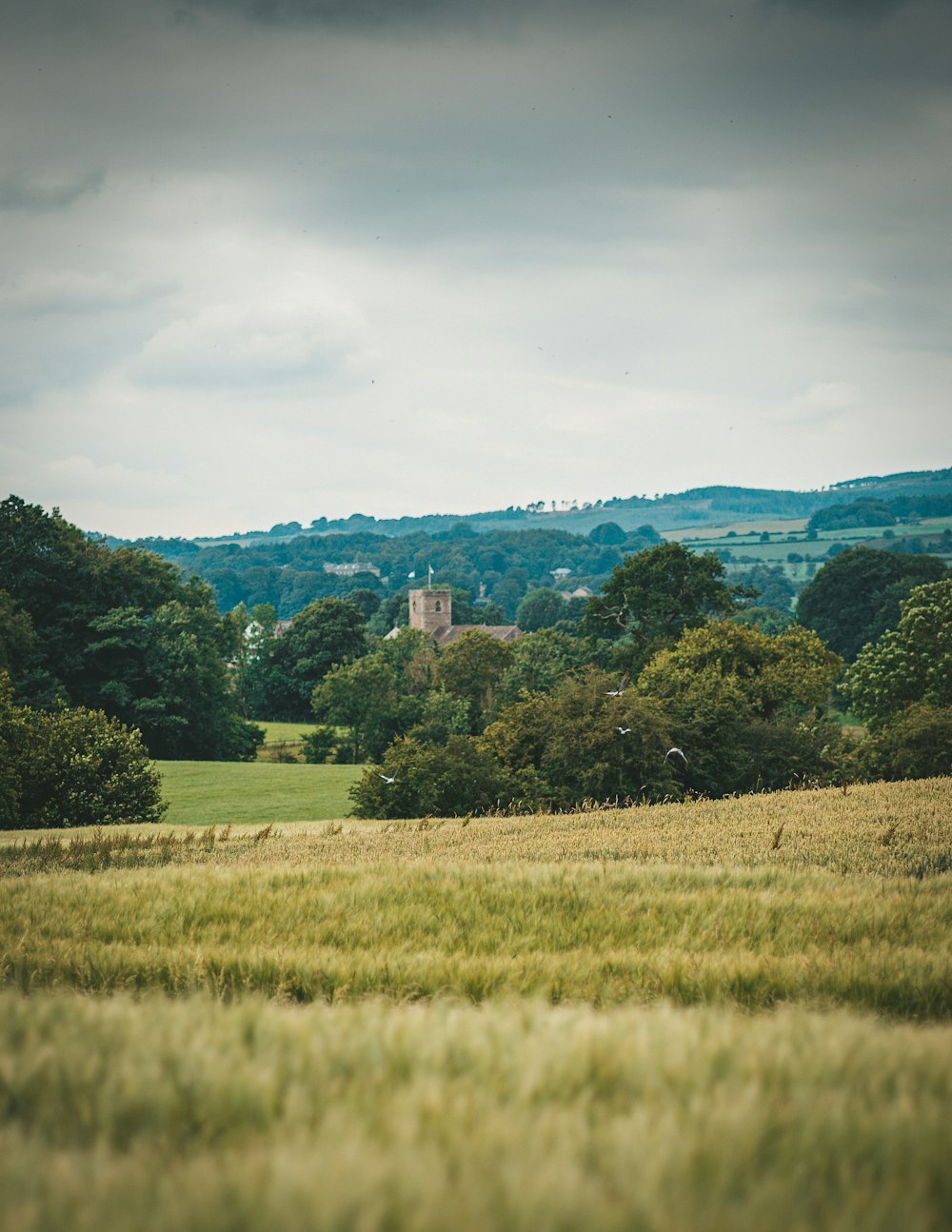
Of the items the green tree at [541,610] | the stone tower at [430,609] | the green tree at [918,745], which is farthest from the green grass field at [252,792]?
the green tree at [541,610]

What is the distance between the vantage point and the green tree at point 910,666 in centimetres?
4366

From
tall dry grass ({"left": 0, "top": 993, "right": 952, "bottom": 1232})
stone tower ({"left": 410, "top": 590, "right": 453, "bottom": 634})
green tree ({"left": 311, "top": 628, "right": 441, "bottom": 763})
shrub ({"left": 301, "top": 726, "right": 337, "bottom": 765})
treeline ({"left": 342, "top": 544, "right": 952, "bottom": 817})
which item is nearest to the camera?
tall dry grass ({"left": 0, "top": 993, "right": 952, "bottom": 1232})

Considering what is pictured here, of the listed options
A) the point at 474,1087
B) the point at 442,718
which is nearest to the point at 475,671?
the point at 442,718

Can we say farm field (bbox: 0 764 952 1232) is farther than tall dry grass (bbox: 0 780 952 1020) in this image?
No

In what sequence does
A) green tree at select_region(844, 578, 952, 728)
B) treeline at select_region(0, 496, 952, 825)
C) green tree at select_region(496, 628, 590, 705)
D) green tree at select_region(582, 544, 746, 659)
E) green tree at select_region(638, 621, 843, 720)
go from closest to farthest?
1. treeline at select_region(0, 496, 952, 825)
2. green tree at select_region(844, 578, 952, 728)
3. green tree at select_region(638, 621, 843, 720)
4. green tree at select_region(582, 544, 746, 659)
5. green tree at select_region(496, 628, 590, 705)

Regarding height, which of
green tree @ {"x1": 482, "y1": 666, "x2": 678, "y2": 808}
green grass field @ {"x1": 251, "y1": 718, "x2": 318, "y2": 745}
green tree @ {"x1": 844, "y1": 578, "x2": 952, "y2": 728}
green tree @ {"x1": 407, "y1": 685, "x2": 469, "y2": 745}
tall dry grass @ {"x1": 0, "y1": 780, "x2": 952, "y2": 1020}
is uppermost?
tall dry grass @ {"x1": 0, "y1": 780, "x2": 952, "y2": 1020}

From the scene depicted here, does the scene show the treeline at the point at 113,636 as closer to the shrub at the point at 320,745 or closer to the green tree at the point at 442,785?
the shrub at the point at 320,745

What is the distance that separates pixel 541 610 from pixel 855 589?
3283 inches

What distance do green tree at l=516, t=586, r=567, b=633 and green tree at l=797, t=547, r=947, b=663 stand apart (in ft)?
247

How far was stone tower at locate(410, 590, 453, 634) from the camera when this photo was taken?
150m

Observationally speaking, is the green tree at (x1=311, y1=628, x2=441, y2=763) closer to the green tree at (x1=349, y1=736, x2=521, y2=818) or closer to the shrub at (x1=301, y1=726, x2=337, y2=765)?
the shrub at (x1=301, y1=726, x2=337, y2=765)

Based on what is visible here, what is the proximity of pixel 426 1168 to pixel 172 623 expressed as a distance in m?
74.6

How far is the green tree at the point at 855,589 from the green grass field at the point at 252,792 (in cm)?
5841

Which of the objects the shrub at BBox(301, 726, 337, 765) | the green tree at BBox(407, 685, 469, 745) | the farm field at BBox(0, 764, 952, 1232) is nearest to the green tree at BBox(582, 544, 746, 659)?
the green tree at BBox(407, 685, 469, 745)
